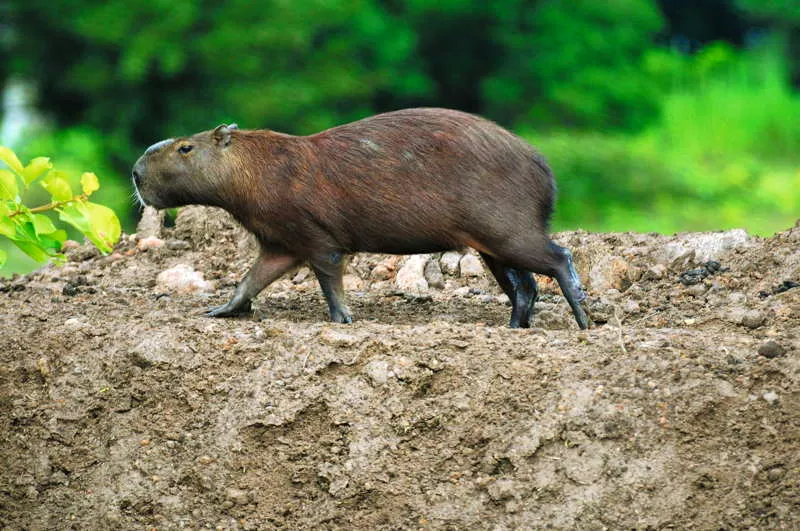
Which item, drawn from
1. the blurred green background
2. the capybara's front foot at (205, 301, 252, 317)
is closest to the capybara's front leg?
the capybara's front foot at (205, 301, 252, 317)

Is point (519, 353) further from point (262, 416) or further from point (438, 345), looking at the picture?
point (262, 416)

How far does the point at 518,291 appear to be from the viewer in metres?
6.52

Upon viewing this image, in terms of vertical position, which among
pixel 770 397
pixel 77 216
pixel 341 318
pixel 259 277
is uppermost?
pixel 77 216

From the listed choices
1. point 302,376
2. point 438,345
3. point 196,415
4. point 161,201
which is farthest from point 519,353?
point 161,201

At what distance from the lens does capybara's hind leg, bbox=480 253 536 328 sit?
6.52 meters

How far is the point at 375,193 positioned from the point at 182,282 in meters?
1.82

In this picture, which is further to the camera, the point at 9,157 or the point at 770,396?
the point at 9,157

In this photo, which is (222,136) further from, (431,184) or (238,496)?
(238,496)

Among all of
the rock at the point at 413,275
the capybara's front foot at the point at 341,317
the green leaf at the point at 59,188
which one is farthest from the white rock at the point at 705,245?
the green leaf at the point at 59,188

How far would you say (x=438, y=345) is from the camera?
5426 mm

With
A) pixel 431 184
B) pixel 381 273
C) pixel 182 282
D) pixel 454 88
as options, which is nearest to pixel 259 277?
pixel 431 184

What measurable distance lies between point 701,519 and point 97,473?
249 centimetres

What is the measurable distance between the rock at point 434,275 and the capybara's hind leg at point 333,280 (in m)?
1.12

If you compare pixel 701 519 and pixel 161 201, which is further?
pixel 161 201
